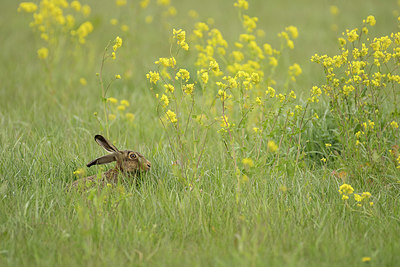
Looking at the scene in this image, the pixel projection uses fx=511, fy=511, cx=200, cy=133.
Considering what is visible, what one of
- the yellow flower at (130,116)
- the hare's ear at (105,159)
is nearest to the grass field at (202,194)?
the yellow flower at (130,116)

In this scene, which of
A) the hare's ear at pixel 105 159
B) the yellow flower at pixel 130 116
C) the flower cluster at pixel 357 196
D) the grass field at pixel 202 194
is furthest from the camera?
the yellow flower at pixel 130 116

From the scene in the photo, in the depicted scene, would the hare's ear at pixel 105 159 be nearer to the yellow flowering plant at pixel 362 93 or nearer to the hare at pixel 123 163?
the hare at pixel 123 163

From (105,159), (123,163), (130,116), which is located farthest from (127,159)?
(130,116)

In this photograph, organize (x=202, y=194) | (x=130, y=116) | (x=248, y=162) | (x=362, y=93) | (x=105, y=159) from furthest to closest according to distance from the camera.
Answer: (x=130, y=116) → (x=362, y=93) → (x=105, y=159) → (x=202, y=194) → (x=248, y=162)

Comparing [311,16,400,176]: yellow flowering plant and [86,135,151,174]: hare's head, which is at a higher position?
[311,16,400,176]: yellow flowering plant

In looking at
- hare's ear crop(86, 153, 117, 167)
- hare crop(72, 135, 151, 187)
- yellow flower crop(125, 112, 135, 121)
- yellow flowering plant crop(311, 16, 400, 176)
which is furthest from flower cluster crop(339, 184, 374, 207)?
yellow flower crop(125, 112, 135, 121)

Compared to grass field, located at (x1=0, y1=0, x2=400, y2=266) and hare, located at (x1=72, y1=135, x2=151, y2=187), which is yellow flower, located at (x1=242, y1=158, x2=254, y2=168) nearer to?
grass field, located at (x1=0, y1=0, x2=400, y2=266)

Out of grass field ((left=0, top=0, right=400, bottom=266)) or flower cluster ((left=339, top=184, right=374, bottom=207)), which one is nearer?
grass field ((left=0, top=0, right=400, bottom=266))

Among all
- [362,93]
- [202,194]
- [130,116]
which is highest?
[362,93]

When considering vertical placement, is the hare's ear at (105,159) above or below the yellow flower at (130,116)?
below

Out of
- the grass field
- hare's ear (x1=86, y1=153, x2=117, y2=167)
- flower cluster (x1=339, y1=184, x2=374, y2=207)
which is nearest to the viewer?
the grass field

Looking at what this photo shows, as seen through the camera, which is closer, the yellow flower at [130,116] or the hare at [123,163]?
the hare at [123,163]

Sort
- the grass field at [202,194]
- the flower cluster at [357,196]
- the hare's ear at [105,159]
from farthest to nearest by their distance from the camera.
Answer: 1. the hare's ear at [105,159]
2. the flower cluster at [357,196]
3. the grass field at [202,194]

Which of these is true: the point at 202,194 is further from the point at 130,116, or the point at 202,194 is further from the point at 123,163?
the point at 130,116
